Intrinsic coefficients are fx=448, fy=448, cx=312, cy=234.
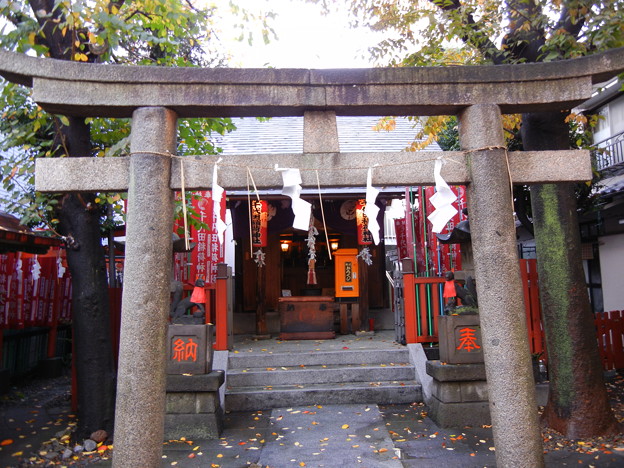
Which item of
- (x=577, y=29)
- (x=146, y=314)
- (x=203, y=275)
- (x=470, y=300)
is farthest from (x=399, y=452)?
(x=577, y=29)

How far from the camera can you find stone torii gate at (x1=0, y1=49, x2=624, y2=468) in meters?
4.10

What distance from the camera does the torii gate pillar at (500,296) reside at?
4098mm

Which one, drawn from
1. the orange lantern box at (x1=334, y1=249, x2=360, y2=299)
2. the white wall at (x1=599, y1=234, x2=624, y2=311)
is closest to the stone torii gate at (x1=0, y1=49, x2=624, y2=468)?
the orange lantern box at (x1=334, y1=249, x2=360, y2=299)

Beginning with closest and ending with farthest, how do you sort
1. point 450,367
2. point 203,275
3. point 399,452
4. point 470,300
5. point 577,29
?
point 399,452 → point 577,29 → point 450,367 → point 470,300 → point 203,275

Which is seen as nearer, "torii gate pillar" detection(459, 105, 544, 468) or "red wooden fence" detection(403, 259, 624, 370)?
"torii gate pillar" detection(459, 105, 544, 468)

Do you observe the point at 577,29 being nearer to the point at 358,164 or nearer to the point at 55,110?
the point at 358,164

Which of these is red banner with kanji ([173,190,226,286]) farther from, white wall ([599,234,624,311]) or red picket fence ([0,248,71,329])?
white wall ([599,234,624,311])

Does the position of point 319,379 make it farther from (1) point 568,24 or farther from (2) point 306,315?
(1) point 568,24

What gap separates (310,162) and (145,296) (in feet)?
6.71

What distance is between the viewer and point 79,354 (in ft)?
22.0

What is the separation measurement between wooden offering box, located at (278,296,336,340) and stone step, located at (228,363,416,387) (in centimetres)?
310

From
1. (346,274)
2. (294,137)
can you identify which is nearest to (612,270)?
(346,274)

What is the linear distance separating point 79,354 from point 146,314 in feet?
11.2

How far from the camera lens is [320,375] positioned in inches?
338
